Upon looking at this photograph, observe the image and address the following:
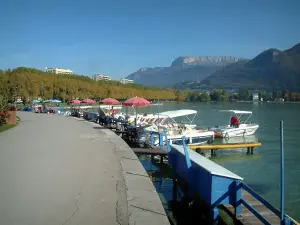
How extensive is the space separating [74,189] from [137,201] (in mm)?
1841

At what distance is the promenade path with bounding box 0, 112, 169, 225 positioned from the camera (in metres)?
6.45

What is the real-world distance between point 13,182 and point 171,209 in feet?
17.3

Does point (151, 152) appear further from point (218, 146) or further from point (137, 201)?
point (137, 201)

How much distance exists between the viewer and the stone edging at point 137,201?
6.42 m

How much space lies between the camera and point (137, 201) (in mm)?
7488

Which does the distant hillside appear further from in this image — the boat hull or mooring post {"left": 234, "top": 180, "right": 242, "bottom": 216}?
mooring post {"left": 234, "top": 180, "right": 242, "bottom": 216}

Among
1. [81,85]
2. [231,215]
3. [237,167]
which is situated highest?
[81,85]

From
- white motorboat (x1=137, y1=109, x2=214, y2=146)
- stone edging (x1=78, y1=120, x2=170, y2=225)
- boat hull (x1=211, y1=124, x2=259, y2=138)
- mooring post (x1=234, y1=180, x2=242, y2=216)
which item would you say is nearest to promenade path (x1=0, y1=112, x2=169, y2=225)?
stone edging (x1=78, y1=120, x2=170, y2=225)

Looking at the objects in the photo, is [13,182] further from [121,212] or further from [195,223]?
[195,223]

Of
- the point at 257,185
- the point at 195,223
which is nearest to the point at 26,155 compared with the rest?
the point at 195,223

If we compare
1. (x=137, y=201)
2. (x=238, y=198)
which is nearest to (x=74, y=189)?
(x=137, y=201)

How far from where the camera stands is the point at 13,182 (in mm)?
8688

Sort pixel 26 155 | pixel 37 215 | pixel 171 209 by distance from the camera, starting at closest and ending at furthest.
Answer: pixel 37 215, pixel 171 209, pixel 26 155

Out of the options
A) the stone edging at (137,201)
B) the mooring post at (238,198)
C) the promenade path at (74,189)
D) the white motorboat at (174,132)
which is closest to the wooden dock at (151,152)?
the promenade path at (74,189)
